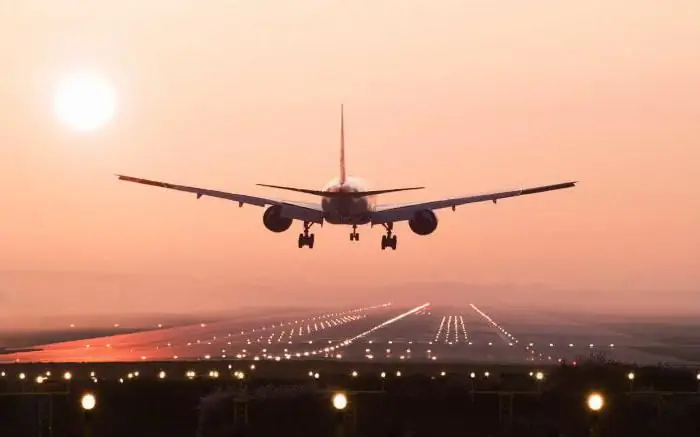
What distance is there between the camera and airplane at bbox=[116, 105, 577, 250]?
91.7 m

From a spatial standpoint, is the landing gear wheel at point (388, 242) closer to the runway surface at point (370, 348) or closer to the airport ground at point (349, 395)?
the airport ground at point (349, 395)

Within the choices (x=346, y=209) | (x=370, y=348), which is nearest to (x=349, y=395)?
(x=346, y=209)

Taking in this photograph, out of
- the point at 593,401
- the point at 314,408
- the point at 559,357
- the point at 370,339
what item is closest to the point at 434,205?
the point at 314,408

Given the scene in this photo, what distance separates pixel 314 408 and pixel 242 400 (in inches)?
220

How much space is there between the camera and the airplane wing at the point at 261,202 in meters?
93.0

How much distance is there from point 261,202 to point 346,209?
7.76m

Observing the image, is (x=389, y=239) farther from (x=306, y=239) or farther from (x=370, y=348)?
(x=370, y=348)

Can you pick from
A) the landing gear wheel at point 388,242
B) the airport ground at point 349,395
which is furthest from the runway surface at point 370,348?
the landing gear wheel at point 388,242

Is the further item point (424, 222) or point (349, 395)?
point (424, 222)

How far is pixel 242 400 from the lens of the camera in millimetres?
79312

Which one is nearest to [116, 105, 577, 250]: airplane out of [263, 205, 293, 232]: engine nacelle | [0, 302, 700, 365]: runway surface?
[263, 205, 293, 232]: engine nacelle

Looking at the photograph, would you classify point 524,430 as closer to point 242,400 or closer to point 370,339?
→ point 242,400

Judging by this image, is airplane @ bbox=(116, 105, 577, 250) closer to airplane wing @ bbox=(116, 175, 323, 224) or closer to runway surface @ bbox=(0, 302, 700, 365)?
airplane wing @ bbox=(116, 175, 323, 224)

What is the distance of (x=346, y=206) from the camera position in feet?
300
